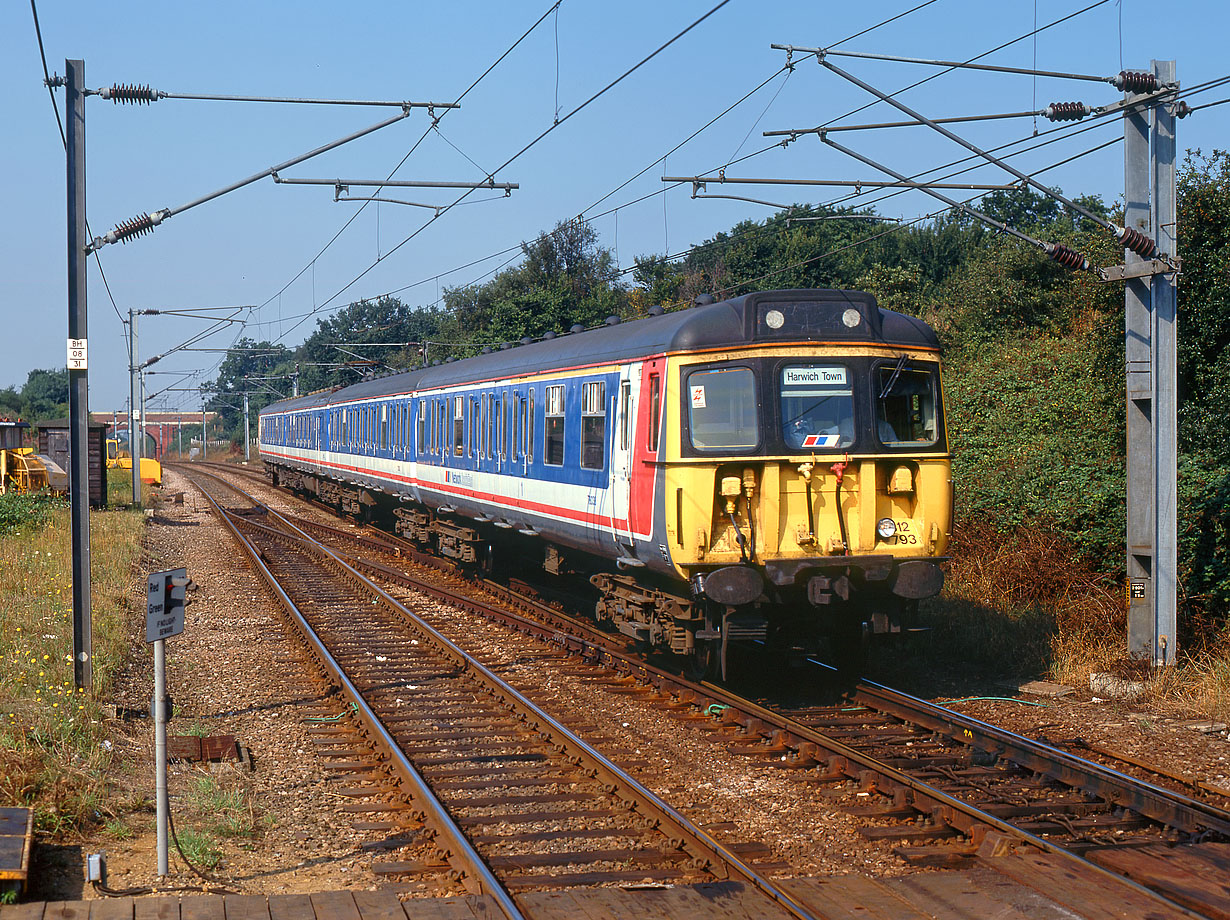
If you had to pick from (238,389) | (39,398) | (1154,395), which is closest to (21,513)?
(1154,395)

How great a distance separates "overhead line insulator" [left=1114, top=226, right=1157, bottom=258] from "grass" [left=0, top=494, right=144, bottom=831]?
9.34 meters

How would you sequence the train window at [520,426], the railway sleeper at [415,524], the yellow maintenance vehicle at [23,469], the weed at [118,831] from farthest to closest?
the yellow maintenance vehicle at [23,469] → the railway sleeper at [415,524] → the train window at [520,426] → the weed at [118,831]

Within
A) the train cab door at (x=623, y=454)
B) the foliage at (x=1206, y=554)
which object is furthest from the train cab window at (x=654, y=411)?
the foliage at (x=1206, y=554)

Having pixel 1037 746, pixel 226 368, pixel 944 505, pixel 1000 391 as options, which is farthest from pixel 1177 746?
pixel 226 368

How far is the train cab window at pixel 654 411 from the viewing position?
34.7ft

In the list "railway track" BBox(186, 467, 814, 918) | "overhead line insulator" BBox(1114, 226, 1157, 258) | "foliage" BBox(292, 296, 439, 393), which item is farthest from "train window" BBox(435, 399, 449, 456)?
"foliage" BBox(292, 296, 439, 393)

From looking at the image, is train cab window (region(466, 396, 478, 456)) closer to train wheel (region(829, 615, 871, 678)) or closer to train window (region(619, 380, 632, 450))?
train window (region(619, 380, 632, 450))

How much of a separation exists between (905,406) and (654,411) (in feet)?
7.21

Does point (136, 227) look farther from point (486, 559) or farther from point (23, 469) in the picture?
point (23, 469)

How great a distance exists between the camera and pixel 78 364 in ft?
33.5

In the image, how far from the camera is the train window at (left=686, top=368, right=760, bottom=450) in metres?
10.3

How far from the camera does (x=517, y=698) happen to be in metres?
10.6

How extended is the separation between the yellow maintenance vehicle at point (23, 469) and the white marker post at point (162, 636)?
24.7 meters

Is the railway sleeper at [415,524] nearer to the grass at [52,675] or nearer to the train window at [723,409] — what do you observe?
the grass at [52,675]
